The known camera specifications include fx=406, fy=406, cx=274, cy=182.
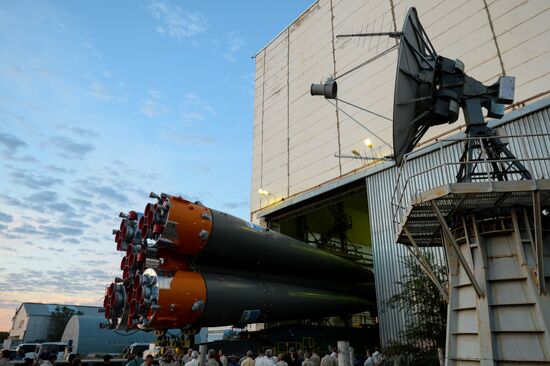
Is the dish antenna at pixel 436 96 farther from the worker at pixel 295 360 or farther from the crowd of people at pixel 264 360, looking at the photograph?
the worker at pixel 295 360

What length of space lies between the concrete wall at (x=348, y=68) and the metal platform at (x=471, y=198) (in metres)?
8.93

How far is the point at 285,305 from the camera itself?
18.5 meters

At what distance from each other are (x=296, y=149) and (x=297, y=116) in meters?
2.41

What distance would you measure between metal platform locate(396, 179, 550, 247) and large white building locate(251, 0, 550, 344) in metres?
→ 7.84

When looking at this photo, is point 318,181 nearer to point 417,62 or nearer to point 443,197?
point 417,62

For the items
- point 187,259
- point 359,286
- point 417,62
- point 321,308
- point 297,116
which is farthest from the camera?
point 297,116

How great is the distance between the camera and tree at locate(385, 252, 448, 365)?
50.1 feet

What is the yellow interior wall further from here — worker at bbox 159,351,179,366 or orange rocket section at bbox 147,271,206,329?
worker at bbox 159,351,179,366

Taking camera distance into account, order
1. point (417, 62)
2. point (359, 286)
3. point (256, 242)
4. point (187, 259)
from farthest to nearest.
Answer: point (359, 286)
point (256, 242)
point (187, 259)
point (417, 62)

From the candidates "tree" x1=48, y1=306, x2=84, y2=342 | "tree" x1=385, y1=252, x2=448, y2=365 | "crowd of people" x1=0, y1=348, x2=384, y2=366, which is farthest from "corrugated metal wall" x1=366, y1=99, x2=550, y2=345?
"tree" x1=48, y1=306, x2=84, y2=342

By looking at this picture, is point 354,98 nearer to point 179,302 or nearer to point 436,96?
point 436,96

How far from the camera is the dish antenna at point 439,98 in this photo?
35.8 feet

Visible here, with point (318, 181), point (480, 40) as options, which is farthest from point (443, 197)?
point (318, 181)

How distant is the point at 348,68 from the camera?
945 inches
